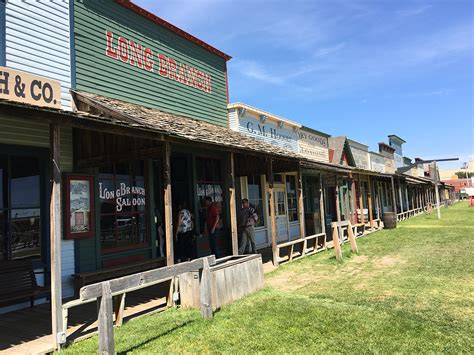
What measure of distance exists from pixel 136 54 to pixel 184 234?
14.9 feet

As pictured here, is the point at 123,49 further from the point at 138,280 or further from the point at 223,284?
the point at 138,280

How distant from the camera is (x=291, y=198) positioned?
56.7ft

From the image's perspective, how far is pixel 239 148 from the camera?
28.1ft

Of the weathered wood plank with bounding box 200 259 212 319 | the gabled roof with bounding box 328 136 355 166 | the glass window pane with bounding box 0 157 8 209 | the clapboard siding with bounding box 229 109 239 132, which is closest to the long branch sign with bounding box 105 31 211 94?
the clapboard siding with bounding box 229 109 239 132

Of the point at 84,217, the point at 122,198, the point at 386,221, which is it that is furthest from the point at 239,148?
the point at 386,221

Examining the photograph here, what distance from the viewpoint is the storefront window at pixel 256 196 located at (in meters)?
14.2

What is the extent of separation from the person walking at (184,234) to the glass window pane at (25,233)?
121 inches

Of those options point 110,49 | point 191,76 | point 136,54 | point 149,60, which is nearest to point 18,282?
point 110,49

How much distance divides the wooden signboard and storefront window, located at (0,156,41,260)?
1284mm

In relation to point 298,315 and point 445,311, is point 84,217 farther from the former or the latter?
point 445,311

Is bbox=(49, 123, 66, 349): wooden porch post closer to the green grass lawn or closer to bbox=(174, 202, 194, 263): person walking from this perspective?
the green grass lawn

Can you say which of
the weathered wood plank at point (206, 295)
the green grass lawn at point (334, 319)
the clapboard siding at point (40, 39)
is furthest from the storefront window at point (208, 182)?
the weathered wood plank at point (206, 295)

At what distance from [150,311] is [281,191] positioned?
35.1ft

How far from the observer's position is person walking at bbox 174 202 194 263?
9305 mm
